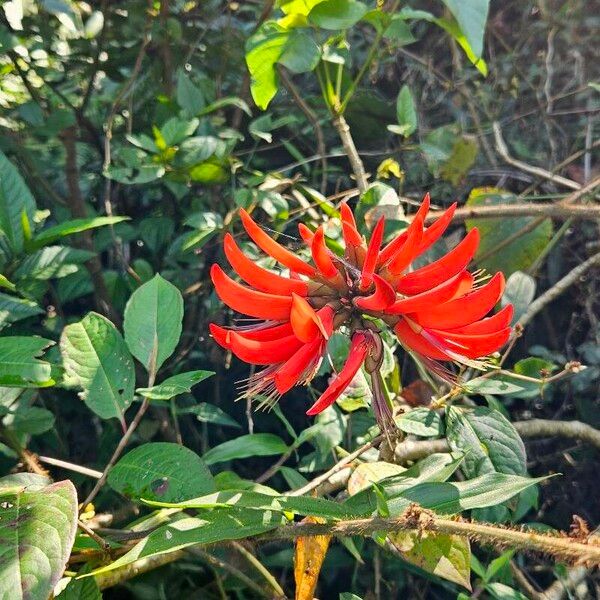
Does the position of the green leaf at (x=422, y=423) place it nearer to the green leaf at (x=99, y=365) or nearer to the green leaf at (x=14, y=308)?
the green leaf at (x=99, y=365)

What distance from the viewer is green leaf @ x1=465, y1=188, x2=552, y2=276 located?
1399mm

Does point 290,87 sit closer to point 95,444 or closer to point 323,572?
point 95,444

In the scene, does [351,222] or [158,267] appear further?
[158,267]

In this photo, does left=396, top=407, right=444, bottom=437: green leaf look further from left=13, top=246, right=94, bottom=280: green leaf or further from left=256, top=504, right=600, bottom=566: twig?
left=13, top=246, right=94, bottom=280: green leaf

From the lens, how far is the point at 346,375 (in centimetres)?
75

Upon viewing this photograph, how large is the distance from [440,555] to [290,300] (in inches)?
13.7

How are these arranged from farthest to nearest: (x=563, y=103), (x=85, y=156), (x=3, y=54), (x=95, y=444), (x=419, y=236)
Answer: (x=563, y=103) < (x=85, y=156) < (x=3, y=54) < (x=95, y=444) < (x=419, y=236)

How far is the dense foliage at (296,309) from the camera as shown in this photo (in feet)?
2.55

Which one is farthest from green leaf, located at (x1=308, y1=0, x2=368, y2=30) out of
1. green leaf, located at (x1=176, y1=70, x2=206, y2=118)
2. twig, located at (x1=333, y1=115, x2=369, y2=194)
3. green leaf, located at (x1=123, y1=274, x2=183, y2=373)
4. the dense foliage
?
green leaf, located at (x1=123, y1=274, x2=183, y2=373)

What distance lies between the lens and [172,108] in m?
1.51

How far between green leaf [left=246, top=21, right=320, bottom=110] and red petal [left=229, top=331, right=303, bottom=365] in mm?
473

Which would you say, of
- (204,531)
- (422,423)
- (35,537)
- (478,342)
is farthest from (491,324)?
(35,537)

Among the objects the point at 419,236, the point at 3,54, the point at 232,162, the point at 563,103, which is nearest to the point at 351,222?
the point at 419,236

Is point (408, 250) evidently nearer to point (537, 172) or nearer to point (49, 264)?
point (49, 264)
